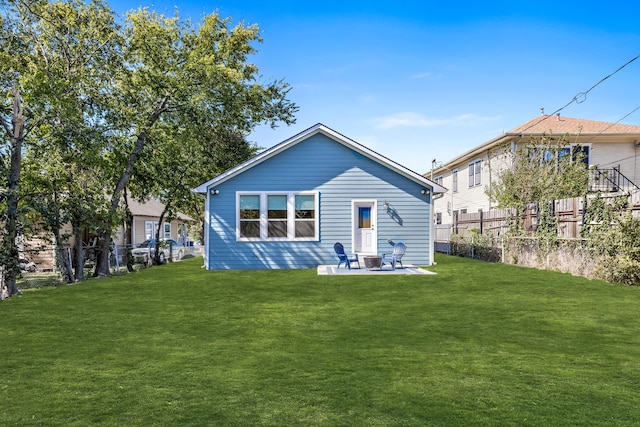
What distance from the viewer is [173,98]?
19.0 metres

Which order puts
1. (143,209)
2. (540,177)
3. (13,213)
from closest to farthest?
(13,213) < (540,177) < (143,209)

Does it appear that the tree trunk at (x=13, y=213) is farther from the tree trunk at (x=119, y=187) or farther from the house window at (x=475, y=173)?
the house window at (x=475, y=173)

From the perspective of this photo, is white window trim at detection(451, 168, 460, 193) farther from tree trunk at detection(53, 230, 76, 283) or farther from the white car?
tree trunk at detection(53, 230, 76, 283)

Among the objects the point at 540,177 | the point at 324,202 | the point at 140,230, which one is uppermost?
the point at 540,177

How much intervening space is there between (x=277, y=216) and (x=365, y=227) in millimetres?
3390

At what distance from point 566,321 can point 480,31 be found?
48.8 feet

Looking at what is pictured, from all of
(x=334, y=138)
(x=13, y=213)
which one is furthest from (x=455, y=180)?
(x=13, y=213)

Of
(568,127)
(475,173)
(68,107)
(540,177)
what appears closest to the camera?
(68,107)

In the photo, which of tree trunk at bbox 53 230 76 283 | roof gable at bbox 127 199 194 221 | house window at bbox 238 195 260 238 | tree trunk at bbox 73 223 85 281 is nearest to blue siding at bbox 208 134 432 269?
house window at bbox 238 195 260 238

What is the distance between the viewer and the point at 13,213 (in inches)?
507

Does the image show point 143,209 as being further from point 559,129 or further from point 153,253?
point 559,129

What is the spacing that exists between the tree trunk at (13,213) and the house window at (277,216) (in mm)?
7265

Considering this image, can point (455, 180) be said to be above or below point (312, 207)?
above

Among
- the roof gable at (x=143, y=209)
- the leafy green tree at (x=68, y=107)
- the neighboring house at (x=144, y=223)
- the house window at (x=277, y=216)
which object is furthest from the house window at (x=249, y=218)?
the roof gable at (x=143, y=209)
